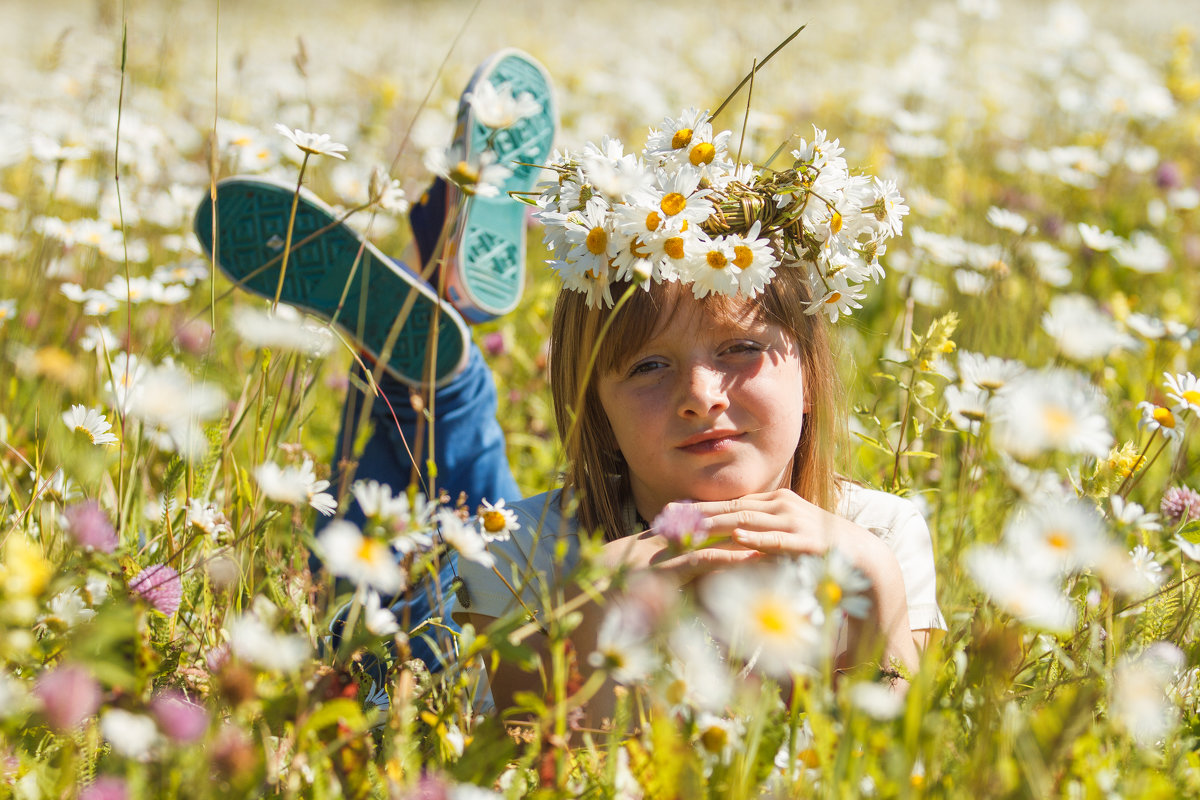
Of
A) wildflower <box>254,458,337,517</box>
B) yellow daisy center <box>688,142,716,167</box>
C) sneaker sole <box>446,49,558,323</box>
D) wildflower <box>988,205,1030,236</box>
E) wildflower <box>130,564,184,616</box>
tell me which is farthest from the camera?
wildflower <box>988,205,1030,236</box>

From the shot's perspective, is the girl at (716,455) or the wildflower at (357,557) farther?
the girl at (716,455)

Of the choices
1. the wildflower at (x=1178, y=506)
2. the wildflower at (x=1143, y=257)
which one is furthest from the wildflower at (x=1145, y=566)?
the wildflower at (x=1143, y=257)

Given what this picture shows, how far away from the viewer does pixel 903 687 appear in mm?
1238

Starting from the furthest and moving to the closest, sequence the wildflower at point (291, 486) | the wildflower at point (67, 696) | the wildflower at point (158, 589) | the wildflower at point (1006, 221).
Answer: the wildflower at point (1006, 221)
the wildflower at point (158, 589)
the wildflower at point (291, 486)
the wildflower at point (67, 696)

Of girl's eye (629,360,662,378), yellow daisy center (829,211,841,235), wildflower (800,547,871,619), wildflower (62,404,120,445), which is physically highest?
yellow daisy center (829,211,841,235)

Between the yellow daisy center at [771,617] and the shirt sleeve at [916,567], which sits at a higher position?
the yellow daisy center at [771,617]

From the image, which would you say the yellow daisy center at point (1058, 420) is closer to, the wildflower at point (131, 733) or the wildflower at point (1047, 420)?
the wildflower at point (1047, 420)

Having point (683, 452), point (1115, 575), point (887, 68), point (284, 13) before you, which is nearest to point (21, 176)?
point (683, 452)

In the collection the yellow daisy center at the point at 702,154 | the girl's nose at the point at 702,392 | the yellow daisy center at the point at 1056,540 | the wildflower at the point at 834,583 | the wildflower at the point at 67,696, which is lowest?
the wildflower at the point at 67,696

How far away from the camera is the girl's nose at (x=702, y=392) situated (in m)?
1.33

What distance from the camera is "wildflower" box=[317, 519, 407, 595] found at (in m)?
0.78

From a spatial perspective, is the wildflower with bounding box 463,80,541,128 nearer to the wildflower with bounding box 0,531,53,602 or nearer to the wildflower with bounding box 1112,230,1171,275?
the wildflower with bounding box 0,531,53,602

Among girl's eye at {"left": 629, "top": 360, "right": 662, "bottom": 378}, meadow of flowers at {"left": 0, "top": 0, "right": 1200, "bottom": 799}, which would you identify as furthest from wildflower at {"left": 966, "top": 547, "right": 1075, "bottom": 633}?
girl's eye at {"left": 629, "top": 360, "right": 662, "bottom": 378}

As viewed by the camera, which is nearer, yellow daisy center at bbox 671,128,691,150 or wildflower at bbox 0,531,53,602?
wildflower at bbox 0,531,53,602
